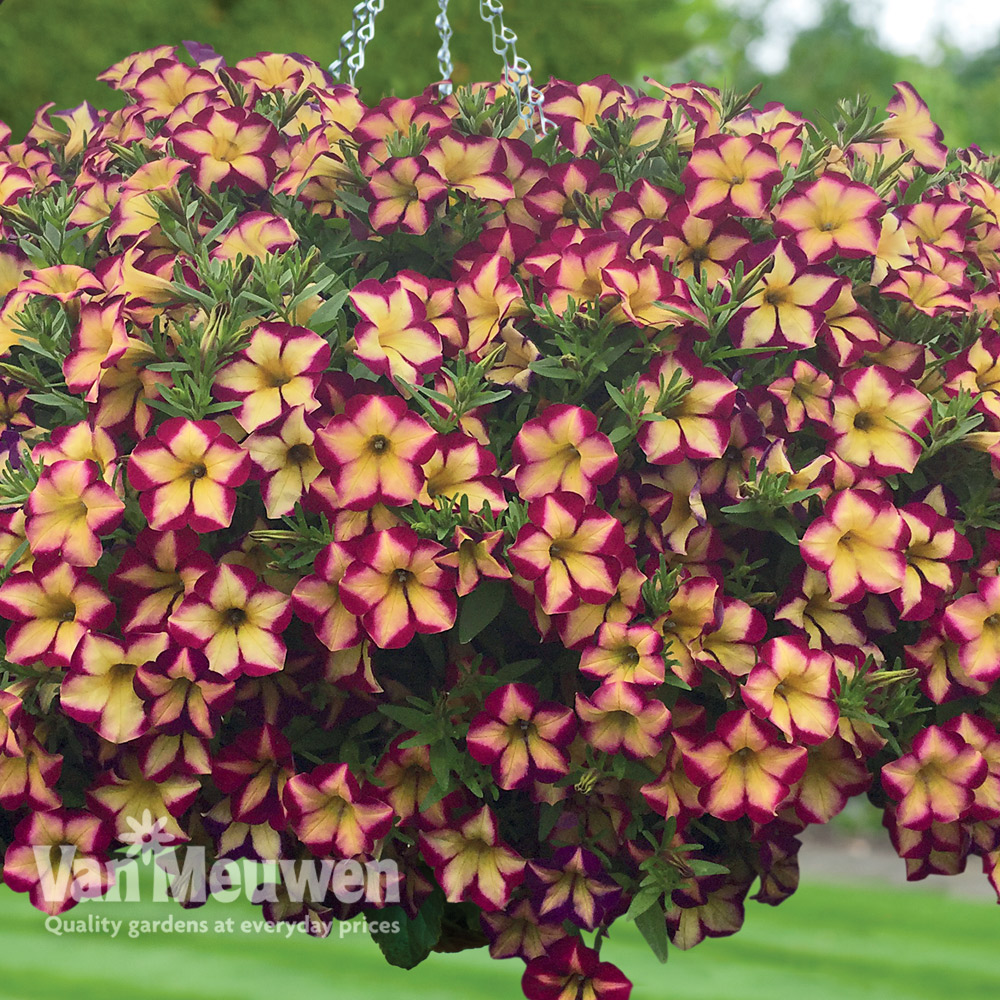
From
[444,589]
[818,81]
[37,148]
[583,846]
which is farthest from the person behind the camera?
[818,81]

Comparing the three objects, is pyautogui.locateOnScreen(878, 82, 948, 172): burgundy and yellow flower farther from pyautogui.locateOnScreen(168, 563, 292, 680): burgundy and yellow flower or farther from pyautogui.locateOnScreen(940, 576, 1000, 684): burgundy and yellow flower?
pyautogui.locateOnScreen(168, 563, 292, 680): burgundy and yellow flower

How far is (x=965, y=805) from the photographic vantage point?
1063 mm

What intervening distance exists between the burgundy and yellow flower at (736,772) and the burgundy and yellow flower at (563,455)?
235mm

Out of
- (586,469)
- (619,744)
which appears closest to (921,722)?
(619,744)

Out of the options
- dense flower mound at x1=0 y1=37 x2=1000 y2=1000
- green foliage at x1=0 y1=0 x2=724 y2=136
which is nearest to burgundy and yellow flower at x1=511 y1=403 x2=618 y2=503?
dense flower mound at x1=0 y1=37 x2=1000 y2=1000

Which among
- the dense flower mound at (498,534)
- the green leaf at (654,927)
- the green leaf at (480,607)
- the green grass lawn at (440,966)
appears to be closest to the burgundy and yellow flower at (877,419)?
the dense flower mound at (498,534)

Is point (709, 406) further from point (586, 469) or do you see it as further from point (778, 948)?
point (778, 948)

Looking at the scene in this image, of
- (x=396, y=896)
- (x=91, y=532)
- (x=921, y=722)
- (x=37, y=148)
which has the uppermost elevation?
(x=37, y=148)

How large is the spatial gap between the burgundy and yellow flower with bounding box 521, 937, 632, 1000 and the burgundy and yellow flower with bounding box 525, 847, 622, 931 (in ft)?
0.19

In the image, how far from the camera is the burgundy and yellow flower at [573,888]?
1.06m

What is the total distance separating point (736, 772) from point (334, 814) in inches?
14.1

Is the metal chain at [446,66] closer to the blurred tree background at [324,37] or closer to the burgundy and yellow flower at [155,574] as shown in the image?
the burgundy and yellow flower at [155,574]

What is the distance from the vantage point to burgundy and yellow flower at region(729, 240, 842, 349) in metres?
1.06

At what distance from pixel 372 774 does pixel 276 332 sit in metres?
0.41
